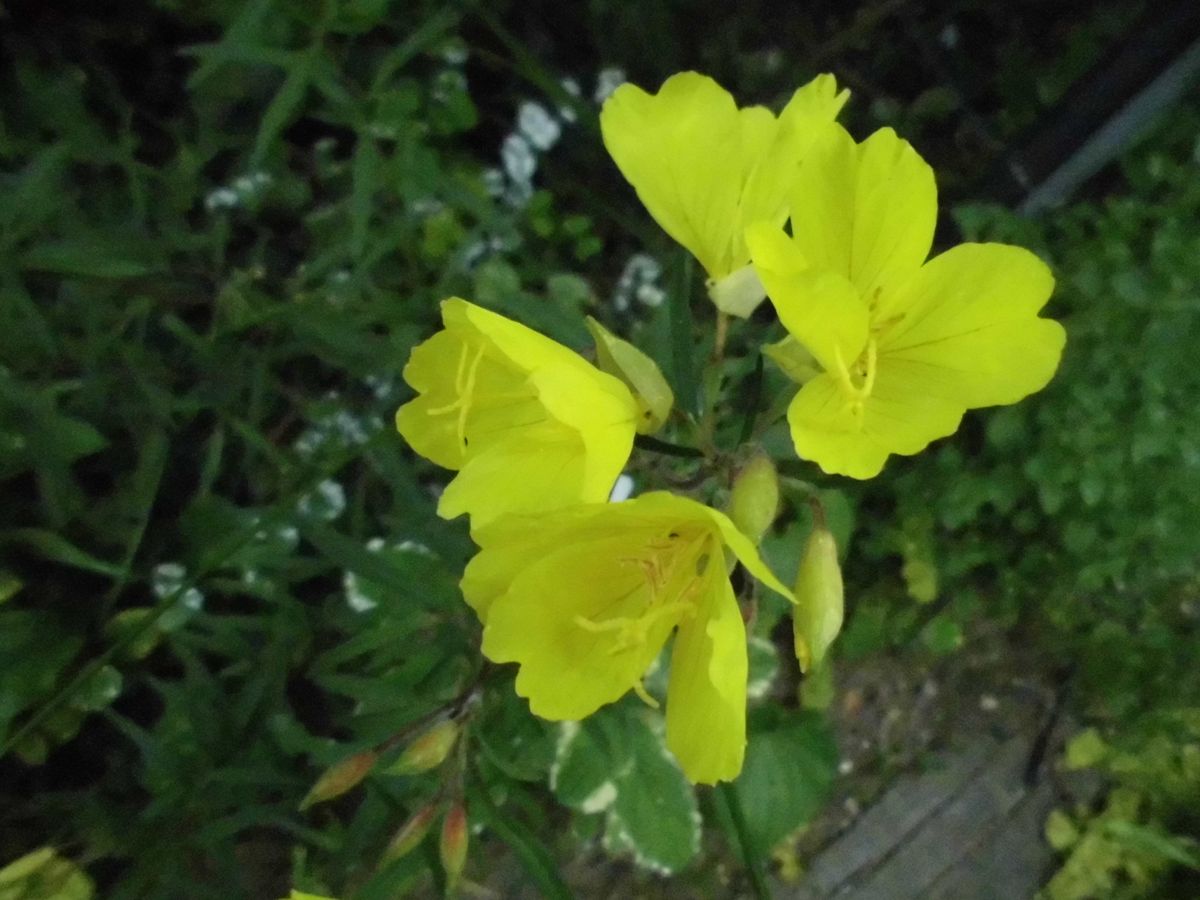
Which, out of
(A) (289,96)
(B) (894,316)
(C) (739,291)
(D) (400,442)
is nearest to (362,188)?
(A) (289,96)

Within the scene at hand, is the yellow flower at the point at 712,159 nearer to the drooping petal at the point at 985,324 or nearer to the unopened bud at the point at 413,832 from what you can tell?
the drooping petal at the point at 985,324

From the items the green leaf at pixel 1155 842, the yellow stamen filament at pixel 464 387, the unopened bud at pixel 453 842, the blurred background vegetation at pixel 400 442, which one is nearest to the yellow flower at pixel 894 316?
the yellow stamen filament at pixel 464 387

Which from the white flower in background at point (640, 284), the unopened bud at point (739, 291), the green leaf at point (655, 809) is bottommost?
the green leaf at point (655, 809)

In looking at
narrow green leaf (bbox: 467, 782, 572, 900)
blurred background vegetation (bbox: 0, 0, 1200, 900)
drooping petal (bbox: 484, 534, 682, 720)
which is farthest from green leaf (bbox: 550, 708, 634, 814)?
drooping petal (bbox: 484, 534, 682, 720)

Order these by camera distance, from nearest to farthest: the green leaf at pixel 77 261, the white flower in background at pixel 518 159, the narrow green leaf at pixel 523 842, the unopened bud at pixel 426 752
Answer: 1. the unopened bud at pixel 426 752
2. the narrow green leaf at pixel 523 842
3. the green leaf at pixel 77 261
4. the white flower in background at pixel 518 159

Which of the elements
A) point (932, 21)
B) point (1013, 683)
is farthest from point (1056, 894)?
point (932, 21)

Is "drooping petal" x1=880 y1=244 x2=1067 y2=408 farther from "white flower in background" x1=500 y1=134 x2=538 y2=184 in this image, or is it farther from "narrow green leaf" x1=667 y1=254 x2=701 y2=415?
"white flower in background" x1=500 y1=134 x2=538 y2=184

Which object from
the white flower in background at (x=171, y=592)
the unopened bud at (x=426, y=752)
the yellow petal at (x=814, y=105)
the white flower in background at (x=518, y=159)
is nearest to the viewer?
the yellow petal at (x=814, y=105)
